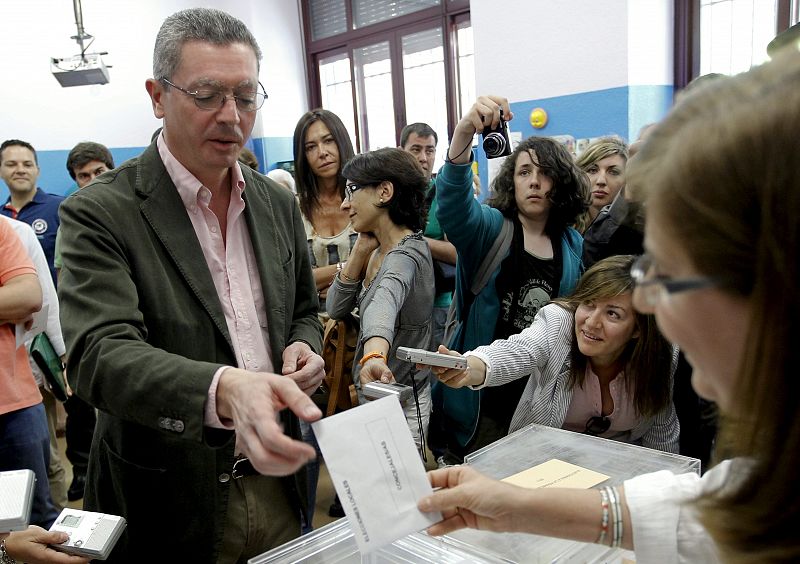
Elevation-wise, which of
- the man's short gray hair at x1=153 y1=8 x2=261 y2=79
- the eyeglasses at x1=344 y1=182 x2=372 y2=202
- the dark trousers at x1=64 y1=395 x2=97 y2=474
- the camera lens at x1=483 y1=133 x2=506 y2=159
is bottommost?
the dark trousers at x1=64 y1=395 x2=97 y2=474

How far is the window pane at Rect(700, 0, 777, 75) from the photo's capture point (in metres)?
3.84

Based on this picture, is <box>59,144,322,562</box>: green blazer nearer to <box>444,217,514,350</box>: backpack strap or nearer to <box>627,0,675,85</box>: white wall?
<box>444,217,514,350</box>: backpack strap

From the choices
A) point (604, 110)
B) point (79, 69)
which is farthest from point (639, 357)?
point (79, 69)

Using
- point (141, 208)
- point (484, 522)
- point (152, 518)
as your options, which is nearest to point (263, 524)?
point (152, 518)

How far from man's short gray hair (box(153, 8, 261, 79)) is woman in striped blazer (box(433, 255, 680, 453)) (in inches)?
40.3

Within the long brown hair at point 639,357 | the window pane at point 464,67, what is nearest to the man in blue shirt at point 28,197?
the long brown hair at point 639,357

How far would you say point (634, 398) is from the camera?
1.78 metres

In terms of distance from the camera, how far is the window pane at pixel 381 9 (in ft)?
19.7

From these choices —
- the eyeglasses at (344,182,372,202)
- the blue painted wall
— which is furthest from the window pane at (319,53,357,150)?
the eyeglasses at (344,182,372,202)

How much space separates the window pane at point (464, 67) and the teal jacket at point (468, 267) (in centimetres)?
392

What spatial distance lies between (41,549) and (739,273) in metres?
1.22

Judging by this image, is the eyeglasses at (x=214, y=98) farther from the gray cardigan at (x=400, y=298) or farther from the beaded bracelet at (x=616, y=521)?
the beaded bracelet at (x=616, y=521)

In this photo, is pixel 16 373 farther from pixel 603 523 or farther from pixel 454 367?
pixel 603 523

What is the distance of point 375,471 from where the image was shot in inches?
33.8
